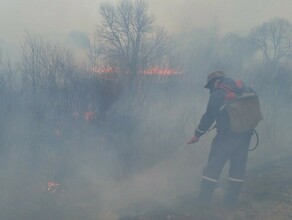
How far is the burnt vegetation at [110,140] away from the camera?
5.45m

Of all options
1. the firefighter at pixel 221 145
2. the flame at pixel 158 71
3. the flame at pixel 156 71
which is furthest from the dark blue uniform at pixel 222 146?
the flame at pixel 158 71

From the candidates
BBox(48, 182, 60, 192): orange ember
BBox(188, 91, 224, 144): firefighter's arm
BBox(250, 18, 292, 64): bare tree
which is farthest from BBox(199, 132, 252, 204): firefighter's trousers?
BBox(250, 18, 292, 64): bare tree

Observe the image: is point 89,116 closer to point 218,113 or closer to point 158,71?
point 158,71

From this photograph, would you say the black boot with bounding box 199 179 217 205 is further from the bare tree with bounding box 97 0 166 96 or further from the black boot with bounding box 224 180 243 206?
the bare tree with bounding box 97 0 166 96

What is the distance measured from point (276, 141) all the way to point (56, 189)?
21.9 feet

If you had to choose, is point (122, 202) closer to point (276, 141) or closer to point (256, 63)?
point (276, 141)

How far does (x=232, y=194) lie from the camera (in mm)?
5281

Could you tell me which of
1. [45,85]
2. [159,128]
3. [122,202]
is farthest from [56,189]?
[159,128]

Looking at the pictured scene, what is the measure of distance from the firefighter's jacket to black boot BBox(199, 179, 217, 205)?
719mm

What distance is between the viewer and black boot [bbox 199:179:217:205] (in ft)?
17.3

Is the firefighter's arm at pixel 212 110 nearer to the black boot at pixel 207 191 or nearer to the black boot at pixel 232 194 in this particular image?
the black boot at pixel 207 191

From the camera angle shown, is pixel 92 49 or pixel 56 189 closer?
pixel 56 189

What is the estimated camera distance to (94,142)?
23.7ft

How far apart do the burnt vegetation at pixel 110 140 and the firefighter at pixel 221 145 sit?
1.01 ft
